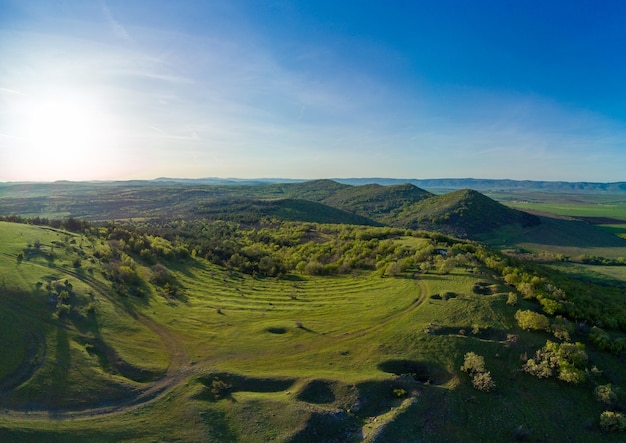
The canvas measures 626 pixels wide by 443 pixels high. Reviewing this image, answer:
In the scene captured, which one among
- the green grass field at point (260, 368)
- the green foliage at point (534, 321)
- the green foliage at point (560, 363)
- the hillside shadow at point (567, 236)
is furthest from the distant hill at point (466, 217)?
the green foliage at point (560, 363)

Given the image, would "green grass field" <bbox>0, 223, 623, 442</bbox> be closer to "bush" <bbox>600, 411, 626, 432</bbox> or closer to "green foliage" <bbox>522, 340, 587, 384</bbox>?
"bush" <bbox>600, 411, 626, 432</bbox>

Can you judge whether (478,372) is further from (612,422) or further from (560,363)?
A: (612,422)

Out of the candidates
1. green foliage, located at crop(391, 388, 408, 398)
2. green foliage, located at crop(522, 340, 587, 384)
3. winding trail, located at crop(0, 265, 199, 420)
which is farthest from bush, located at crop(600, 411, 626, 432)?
winding trail, located at crop(0, 265, 199, 420)

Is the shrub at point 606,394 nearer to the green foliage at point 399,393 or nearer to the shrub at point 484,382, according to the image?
the shrub at point 484,382

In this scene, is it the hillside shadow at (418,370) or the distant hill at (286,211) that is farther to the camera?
the distant hill at (286,211)

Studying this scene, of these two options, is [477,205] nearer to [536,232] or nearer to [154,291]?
[536,232]
